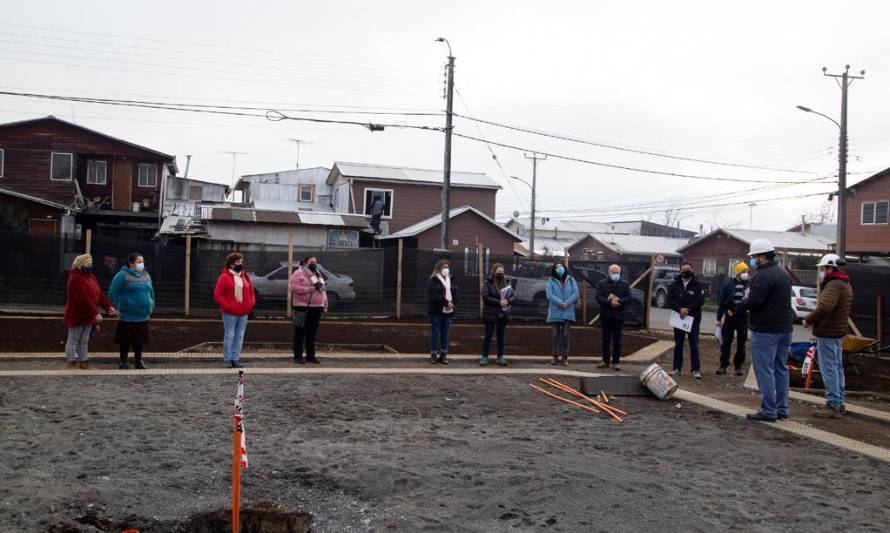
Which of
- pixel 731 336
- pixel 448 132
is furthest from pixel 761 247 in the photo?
pixel 448 132

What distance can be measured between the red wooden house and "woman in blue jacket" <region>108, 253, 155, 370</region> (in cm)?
2743

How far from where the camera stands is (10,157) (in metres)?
37.4

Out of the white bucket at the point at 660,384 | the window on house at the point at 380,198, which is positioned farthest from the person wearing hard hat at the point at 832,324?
the window on house at the point at 380,198

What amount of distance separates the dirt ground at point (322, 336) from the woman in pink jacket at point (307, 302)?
2575mm

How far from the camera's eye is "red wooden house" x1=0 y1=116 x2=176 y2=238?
37312 mm

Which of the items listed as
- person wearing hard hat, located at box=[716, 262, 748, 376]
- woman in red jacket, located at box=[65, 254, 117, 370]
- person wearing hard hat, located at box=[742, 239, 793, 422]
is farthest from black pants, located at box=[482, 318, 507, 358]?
woman in red jacket, located at box=[65, 254, 117, 370]

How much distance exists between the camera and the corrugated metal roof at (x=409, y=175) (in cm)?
4059

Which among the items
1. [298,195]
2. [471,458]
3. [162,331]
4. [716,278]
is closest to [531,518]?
[471,458]

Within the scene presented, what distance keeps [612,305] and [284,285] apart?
1080 centimetres

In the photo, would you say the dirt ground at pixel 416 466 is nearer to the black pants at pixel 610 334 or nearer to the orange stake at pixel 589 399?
the orange stake at pixel 589 399

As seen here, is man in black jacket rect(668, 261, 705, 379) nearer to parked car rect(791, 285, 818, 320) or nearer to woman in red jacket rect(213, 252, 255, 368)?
woman in red jacket rect(213, 252, 255, 368)

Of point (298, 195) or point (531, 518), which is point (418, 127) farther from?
point (531, 518)

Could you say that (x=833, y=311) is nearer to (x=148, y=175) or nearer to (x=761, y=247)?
(x=761, y=247)

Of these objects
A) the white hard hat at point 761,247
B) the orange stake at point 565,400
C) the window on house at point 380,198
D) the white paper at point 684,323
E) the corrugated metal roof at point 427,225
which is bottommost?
the orange stake at point 565,400
